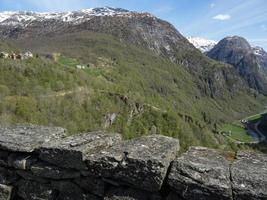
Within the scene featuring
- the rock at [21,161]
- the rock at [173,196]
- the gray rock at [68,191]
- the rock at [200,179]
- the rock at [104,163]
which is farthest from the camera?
the rock at [21,161]

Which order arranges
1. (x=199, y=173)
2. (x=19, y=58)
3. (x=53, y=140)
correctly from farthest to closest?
(x=19, y=58) < (x=53, y=140) < (x=199, y=173)

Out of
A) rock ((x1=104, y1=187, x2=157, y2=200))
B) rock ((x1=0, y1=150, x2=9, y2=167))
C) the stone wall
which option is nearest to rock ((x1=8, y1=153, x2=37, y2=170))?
the stone wall

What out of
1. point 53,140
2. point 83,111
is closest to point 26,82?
point 83,111

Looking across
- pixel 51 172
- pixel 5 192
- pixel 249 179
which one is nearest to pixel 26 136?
pixel 5 192

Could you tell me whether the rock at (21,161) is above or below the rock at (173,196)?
above

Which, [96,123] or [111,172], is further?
[96,123]

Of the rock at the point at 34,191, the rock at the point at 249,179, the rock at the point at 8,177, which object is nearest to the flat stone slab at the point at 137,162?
the rock at the point at 34,191

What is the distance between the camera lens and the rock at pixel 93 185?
264 inches

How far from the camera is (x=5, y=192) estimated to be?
7.46m

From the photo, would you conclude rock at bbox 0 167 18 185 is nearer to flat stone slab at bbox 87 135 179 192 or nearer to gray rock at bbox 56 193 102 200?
gray rock at bbox 56 193 102 200

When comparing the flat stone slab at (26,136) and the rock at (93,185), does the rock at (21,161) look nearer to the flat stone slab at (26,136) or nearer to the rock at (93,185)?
the flat stone slab at (26,136)

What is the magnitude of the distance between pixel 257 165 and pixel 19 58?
15454cm

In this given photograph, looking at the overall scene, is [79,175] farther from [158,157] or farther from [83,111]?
[83,111]

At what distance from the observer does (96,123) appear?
437 feet
